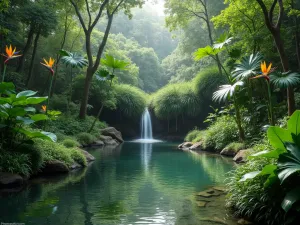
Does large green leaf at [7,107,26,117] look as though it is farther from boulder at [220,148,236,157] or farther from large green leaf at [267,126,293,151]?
boulder at [220,148,236,157]

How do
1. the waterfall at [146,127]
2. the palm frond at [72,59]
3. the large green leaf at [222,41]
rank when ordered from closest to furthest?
the large green leaf at [222,41]
the palm frond at [72,59]
the waterfall at [146,127]

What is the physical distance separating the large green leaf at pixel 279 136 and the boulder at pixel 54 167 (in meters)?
4.88

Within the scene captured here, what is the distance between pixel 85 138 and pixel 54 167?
18.9ft

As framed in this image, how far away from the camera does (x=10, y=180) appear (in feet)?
17.7

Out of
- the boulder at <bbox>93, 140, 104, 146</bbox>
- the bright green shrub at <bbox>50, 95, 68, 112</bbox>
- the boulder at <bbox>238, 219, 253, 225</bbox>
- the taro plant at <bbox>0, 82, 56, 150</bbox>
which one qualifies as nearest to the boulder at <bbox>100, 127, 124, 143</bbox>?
the boulder at <bbox>93, 140, 104, 146</bbox>

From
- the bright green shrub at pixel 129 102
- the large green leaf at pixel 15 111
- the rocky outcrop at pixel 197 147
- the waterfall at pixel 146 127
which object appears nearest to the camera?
the large green leaf at pixel 15 111

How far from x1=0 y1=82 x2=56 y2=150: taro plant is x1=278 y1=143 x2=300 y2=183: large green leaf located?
13.4ft

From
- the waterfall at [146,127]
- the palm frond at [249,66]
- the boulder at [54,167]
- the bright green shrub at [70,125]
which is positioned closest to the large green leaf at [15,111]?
the boulder at [54,167]

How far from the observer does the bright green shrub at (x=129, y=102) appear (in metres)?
19.1

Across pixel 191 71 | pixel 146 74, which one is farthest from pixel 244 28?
pixel 146 74

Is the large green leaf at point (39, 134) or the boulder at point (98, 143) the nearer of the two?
the large green leaf at point (39, 134)

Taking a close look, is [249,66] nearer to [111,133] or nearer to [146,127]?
[111,133]

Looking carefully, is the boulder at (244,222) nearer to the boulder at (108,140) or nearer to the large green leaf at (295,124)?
the large green leaf at (295,124)

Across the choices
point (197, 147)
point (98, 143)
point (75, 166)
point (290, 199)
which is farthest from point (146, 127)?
point (290, 199)
